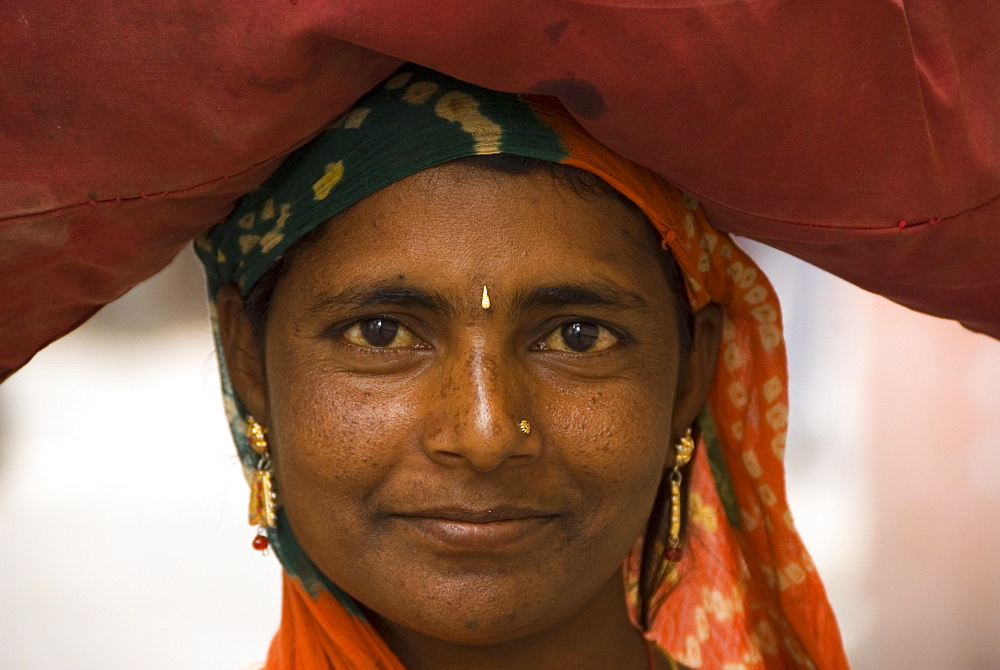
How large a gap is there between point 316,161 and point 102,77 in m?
0.36

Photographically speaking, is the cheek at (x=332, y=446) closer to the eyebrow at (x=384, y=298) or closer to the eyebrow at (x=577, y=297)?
the eyebrow at (x=384, y=298)

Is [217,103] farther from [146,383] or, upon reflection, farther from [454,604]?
[146,383]

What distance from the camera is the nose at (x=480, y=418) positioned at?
1573 millimetres

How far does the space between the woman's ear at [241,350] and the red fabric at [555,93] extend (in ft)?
0.88

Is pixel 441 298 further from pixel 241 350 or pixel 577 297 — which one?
pixel 241 350

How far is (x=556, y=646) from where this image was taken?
1.87 meters

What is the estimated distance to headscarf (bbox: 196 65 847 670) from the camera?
64.5 inches

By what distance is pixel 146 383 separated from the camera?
5691 mm

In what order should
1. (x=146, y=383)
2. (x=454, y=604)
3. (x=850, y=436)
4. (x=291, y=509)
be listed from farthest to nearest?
(x=146, y=383) → (x=850, y=436) → (x=291, y=509) → (x=454, y=604)

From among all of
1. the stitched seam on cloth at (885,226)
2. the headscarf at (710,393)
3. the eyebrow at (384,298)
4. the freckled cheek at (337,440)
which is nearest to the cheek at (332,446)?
the freckled cheek at (337,440)

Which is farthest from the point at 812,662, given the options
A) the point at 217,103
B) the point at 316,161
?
the point at 217,103

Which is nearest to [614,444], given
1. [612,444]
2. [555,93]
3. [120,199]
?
[612,444]

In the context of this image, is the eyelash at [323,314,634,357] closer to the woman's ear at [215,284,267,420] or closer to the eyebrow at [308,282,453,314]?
the eyebrow at [308,282,453,314]

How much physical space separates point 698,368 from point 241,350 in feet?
2.36
